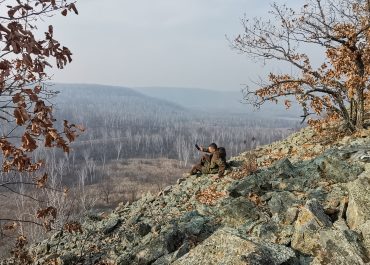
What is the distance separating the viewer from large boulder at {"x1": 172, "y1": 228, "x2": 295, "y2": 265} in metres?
6.67

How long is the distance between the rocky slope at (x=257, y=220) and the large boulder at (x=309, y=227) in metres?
0.02

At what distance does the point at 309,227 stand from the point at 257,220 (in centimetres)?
220

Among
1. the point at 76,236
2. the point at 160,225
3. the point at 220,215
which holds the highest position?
the point at 220,215

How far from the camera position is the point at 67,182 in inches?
4016

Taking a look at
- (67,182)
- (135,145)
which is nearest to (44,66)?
(67,182)

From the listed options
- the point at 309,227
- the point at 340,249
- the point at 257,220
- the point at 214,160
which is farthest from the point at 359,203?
the point at 214,160

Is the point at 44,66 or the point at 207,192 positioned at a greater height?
the point at 44,66

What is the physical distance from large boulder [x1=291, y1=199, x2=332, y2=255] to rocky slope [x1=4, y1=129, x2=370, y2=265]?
2cm

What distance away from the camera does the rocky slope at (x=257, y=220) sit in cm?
715

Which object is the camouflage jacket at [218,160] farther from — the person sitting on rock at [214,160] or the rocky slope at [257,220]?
the rocky slope at [257,220]

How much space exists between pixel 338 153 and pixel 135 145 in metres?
156

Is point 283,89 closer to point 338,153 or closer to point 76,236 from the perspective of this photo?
point 338,153

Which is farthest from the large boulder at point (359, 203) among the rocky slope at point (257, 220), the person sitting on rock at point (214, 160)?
the person sitting on rock at point (214, 160)

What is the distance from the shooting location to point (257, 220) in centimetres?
997
